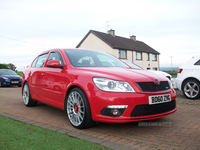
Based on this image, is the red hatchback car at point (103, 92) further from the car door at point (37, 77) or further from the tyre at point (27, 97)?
the tyre at point (27, 97)

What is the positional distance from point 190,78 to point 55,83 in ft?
17.1

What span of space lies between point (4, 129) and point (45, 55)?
8.52 ft

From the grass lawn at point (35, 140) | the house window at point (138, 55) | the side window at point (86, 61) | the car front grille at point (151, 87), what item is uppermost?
the house window at point (138, 55)

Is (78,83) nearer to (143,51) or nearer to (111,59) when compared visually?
(111,59)

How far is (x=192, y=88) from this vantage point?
305 inches

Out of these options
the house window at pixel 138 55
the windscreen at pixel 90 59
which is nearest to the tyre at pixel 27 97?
the windscreen at pixel 90 59

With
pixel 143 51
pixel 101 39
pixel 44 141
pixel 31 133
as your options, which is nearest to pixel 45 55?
pixel 31 133

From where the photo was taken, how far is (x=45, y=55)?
6043 mm

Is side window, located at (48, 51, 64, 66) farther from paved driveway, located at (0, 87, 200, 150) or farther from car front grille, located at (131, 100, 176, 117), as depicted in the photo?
car front grille, located at (131, 100, 176, 117)

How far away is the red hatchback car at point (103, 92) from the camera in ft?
11.8

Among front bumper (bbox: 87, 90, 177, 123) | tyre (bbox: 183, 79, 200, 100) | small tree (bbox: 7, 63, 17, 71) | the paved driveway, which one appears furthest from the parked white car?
small tree (bbox: 7, 63, 17, 71)

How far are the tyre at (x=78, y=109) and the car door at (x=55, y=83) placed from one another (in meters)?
0.29

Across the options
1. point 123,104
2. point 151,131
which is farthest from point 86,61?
point 151,131

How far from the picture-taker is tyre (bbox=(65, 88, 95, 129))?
383 centimetres
